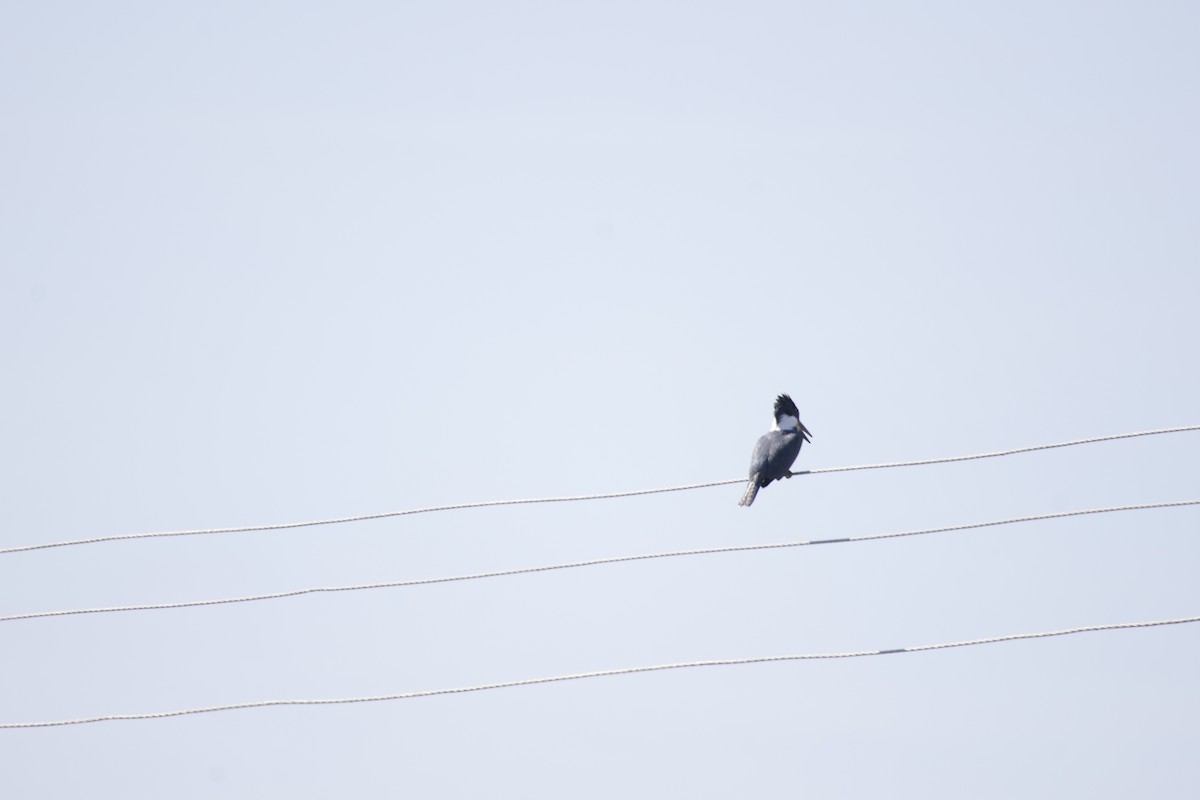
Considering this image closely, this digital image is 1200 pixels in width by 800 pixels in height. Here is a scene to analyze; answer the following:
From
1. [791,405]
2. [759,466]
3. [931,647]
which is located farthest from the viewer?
[791,405]

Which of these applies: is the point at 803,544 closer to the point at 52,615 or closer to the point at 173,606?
the point at 173,606

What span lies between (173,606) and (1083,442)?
18.7ft

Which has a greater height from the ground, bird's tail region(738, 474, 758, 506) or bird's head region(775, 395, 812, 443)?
bird's head region(775, 395, 812, 443)

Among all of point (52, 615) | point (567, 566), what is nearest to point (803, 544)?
point (567, 566)

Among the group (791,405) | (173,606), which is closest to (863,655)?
(173,606)

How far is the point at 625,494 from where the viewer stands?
37.7 feet

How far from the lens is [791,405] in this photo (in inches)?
788

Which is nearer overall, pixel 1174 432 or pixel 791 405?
pixel 1174 432

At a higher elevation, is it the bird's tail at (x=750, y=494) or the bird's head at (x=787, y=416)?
the bird's head at (x=787, y=416)

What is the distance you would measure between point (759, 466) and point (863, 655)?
723 centimetres

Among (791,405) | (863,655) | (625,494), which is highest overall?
(791,405)

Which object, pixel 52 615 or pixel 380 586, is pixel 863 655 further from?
pixel 52 615

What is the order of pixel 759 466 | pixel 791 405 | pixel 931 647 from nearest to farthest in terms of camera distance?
pixel 931 647
pixel 759 466
pixel 791 405

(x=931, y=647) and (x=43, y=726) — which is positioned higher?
(x=931, y=647)
